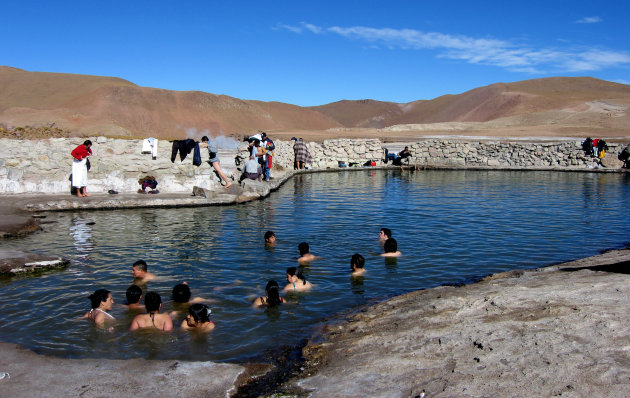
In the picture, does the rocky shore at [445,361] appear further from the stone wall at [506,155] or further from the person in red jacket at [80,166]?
the stone wall at [506,155]

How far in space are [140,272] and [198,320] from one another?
2.41 m

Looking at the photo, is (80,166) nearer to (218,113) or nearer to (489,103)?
(218,113)

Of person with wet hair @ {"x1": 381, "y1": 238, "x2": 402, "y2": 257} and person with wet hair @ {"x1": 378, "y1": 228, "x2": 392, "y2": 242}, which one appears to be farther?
person with wet hair @ {"x1": 378, "y1": 228, "x2": 392, "y2": 242}

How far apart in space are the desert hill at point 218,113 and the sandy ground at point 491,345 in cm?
4323

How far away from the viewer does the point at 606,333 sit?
15.9 feet

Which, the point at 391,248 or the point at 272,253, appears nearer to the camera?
the point at 391,248

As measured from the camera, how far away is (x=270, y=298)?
753cm

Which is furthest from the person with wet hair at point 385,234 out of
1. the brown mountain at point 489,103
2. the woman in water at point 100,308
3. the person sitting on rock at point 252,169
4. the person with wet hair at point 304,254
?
the brown mountain at point 489,103

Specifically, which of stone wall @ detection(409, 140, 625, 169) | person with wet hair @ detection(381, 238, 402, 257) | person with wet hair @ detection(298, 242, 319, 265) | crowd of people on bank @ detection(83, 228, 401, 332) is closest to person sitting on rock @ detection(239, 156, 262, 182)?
person with wet hair @ detection(298, 242, 319, 265)

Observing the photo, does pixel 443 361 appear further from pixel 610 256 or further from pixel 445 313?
pixel 610 256

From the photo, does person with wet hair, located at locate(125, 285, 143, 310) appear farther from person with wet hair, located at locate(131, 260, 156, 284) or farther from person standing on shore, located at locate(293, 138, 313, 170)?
person standing on shore, located at locate(293, 138, 313, 170)

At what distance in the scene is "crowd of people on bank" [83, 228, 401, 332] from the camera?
668 cm

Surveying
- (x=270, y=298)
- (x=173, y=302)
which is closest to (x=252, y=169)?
(x=173, y=302)

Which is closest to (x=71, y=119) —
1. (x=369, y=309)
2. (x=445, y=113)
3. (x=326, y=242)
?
(x=326, y=242)
